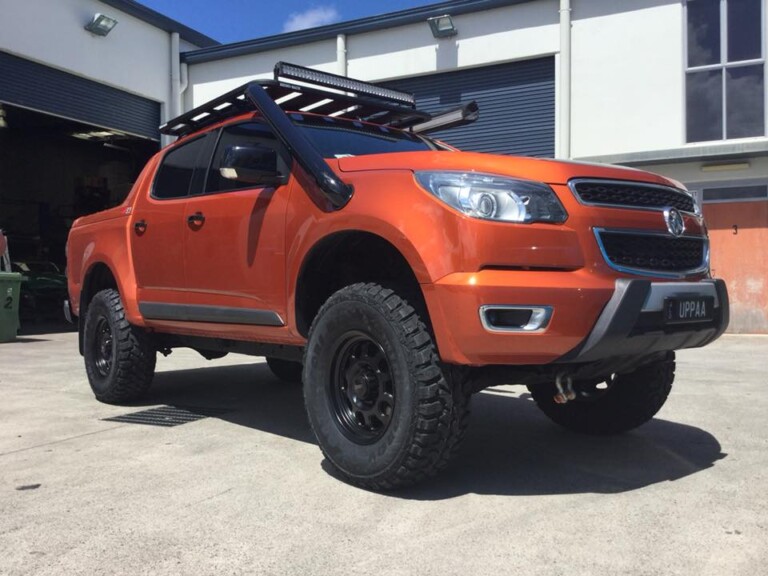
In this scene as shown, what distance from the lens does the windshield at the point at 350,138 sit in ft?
12.8

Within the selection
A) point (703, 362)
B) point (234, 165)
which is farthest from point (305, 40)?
point (234, 165)

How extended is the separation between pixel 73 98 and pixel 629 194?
14.0 metres

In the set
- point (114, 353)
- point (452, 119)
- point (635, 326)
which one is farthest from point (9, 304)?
point (635, 326)

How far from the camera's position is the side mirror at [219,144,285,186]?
3605 millimetres

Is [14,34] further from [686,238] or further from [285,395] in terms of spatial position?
[686,238]

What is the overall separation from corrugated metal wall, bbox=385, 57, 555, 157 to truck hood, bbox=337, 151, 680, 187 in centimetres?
1092

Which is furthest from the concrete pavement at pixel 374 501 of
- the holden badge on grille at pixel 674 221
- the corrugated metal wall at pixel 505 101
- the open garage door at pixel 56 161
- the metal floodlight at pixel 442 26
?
the open garage door at pixel 56 161

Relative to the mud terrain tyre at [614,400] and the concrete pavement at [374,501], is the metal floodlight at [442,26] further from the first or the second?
the mud terrain tyre at [614,400]

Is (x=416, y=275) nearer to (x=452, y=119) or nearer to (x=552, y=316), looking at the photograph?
(x=552, y=316)

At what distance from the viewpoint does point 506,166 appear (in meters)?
2.97

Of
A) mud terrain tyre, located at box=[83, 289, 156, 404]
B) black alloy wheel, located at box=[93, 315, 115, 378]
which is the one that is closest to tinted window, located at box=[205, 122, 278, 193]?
mud terrain tyre, located at box=[83, 289, 156, 404]

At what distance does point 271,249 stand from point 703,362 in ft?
21.2

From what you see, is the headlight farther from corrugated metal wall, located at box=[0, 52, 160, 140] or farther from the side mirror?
corrugated metal wall, located at box=[0, 52, 160, 140]

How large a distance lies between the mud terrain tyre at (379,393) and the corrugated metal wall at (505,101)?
37.2ft
